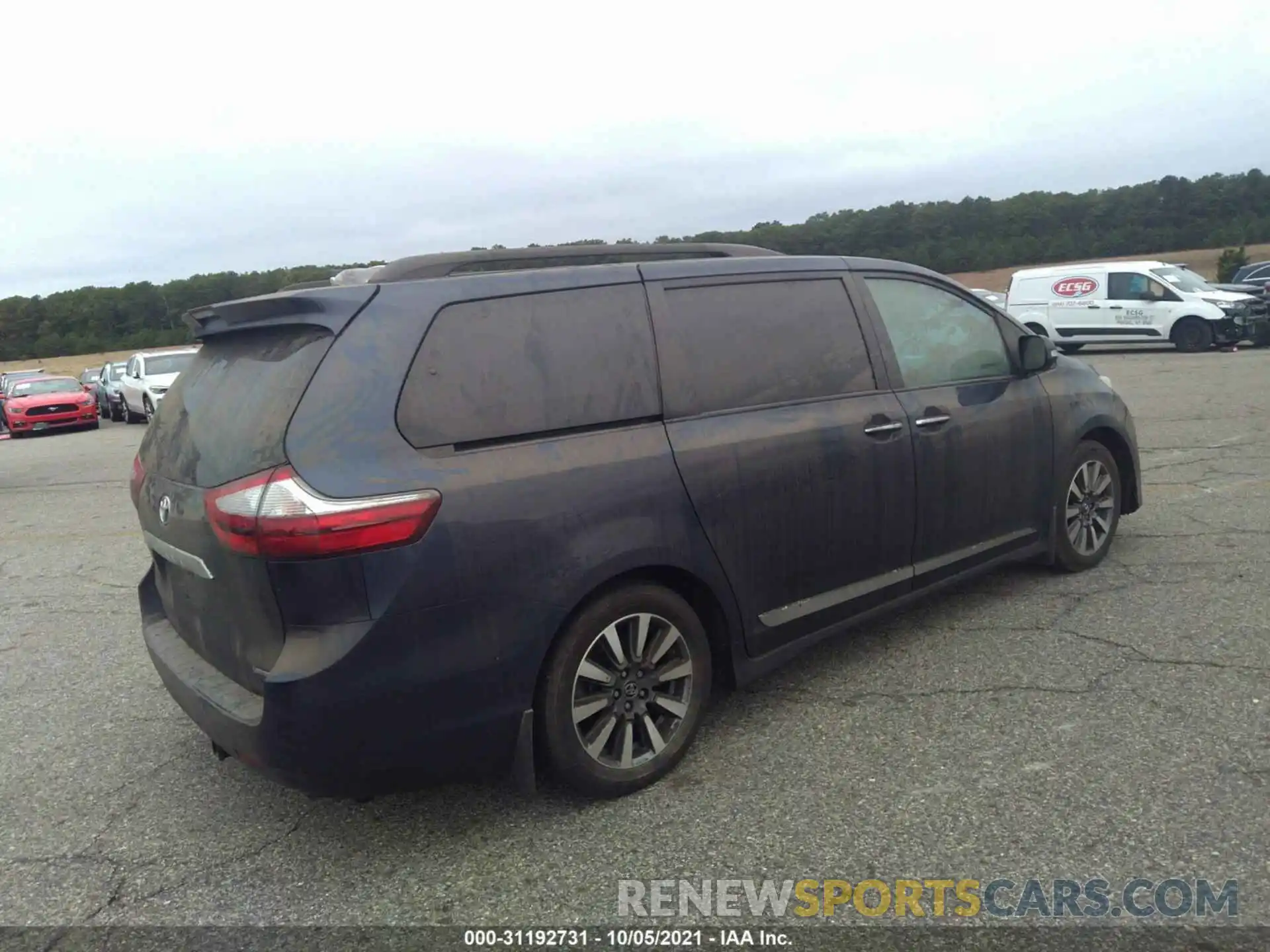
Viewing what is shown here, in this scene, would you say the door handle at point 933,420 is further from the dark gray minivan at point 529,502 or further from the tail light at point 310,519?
the tail light at point 310,519

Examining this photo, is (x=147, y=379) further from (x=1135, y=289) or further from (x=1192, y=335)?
(x=1192, y=335)

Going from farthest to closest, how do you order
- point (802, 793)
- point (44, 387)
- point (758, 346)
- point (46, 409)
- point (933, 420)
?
point (44, 387)
point (46, 409)
point (933, 420)
point (758, 346)
point (802, 793)

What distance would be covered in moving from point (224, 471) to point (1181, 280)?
23.6m

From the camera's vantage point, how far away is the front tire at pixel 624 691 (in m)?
3.28

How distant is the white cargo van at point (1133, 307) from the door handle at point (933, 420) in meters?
18.6

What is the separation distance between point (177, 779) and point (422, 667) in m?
1.53

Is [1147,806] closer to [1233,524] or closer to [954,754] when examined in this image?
[954,754]

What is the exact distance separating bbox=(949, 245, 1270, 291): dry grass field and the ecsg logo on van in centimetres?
1719

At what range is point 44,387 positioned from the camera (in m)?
25.0

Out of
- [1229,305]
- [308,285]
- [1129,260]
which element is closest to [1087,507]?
[308,285]

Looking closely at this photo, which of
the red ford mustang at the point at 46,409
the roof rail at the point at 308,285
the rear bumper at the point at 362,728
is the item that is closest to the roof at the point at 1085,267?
the roof rail at the point at 308,285

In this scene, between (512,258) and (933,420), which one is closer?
(512,258)

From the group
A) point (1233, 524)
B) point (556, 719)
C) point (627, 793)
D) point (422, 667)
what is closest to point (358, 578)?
point (422, 667)

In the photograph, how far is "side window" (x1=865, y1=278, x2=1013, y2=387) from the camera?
4551 millimetres
